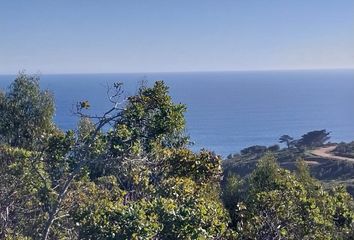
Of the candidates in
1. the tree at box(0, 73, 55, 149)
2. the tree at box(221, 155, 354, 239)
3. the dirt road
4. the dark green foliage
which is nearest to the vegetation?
the tree at box(221, 155, 354, 239)

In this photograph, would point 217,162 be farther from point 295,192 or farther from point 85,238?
point 85,238

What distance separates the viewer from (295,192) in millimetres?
10266

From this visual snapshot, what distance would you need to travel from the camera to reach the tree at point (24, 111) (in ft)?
62.1

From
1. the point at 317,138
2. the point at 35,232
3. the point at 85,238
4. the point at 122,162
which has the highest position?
the point at 122,162

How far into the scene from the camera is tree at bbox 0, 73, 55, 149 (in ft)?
62.1

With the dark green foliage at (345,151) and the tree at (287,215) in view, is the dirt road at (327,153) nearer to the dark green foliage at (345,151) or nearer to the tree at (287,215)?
the dark green foliage at (345,151)

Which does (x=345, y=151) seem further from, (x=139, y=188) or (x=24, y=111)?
(x=139, y=188)

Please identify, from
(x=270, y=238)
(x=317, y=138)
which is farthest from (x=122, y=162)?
(x=317, y=138)

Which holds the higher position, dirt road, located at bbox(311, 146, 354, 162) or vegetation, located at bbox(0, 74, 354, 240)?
vegetation, located at bbox(0, 74, 354, 240)

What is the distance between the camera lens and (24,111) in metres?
19.9

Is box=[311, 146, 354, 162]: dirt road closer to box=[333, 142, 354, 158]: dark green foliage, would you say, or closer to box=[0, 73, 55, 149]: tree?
box=[333, 142, 354, 158]: dark green foliage

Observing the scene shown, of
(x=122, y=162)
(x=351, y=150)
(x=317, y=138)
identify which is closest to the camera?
(x=122, y=162)

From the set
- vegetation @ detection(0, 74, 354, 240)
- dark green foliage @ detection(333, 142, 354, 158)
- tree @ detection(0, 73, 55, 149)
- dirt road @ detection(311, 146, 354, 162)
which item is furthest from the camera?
dark green foliage @ detection(333, 142, 354, 158)

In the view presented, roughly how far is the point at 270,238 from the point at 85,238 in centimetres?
350
